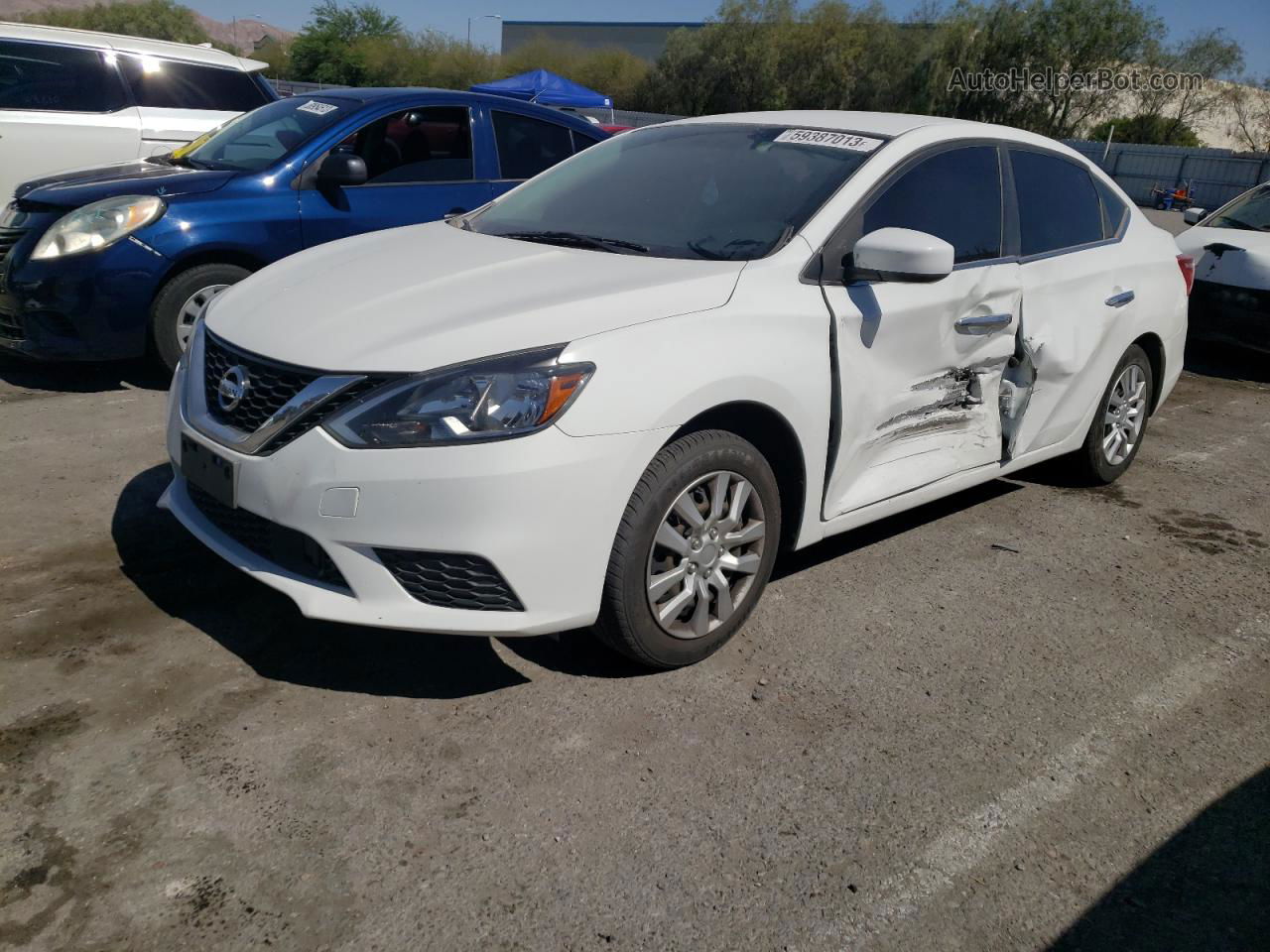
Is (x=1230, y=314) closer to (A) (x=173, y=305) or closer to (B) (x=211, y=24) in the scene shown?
(A) (x=173, y=305)

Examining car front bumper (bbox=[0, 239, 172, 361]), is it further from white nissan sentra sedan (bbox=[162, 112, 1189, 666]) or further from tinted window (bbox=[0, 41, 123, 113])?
tinted window (bbox=[0, 41, 123, 113])

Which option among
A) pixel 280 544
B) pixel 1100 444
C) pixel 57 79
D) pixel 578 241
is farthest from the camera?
pixel 57 79

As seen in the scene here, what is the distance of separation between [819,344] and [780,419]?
283 millimetres

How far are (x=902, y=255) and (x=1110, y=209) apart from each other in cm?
215

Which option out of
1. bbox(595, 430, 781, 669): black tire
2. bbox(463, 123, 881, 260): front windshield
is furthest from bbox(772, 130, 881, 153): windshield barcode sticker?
bbox(595, 430, 781, 669): black tire

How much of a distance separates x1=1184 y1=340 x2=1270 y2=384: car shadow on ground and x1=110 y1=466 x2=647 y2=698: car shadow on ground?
7035mm

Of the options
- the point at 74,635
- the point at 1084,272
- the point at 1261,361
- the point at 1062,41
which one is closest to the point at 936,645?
the point at 1084,272

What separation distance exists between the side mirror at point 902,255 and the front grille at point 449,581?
1.56 metres

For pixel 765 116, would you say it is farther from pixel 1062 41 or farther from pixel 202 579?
pixel 1062 41

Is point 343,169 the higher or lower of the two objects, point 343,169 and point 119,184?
the higher

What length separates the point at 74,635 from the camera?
320 centimetres

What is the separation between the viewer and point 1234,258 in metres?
8.00

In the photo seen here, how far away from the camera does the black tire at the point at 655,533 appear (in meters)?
2.93

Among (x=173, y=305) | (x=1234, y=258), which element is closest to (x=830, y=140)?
(x=173, y=305)
